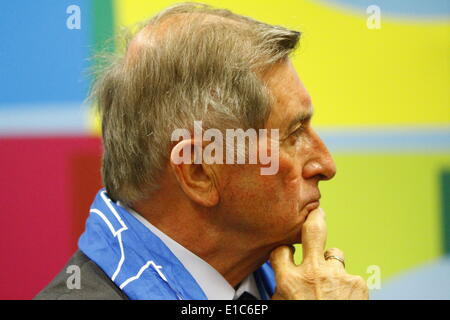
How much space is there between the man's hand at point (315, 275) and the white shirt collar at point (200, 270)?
0.43 ft

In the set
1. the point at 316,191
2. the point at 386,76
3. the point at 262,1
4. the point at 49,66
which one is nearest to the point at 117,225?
the point at 316,191

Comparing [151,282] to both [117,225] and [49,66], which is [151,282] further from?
[49,66]

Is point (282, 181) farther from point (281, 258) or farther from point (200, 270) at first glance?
point (200, 270)

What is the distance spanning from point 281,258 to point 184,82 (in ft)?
1.51

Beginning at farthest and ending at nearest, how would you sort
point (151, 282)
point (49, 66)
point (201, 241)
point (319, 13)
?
point (319, 13)
point (49, 66)
point (201, 241)
point (151, 282)

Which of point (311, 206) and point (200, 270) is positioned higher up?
point (311, 206)

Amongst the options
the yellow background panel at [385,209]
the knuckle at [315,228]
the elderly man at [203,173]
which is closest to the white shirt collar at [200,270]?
the elderly man at [203,173]

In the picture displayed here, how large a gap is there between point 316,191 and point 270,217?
139mm

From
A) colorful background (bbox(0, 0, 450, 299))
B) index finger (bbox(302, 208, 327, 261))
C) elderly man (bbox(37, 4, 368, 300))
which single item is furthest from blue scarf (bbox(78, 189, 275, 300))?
colorful background (bbox(0, 0, 450, 299))

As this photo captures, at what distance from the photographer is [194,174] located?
4.87 feet

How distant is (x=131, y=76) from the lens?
148 centimetres

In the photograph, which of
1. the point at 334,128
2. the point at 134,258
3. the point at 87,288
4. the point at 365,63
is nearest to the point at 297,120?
the point at 134,258

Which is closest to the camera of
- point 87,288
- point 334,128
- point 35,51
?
point 87,288

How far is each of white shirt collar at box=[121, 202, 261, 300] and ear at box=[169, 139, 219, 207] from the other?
121 millimetres
